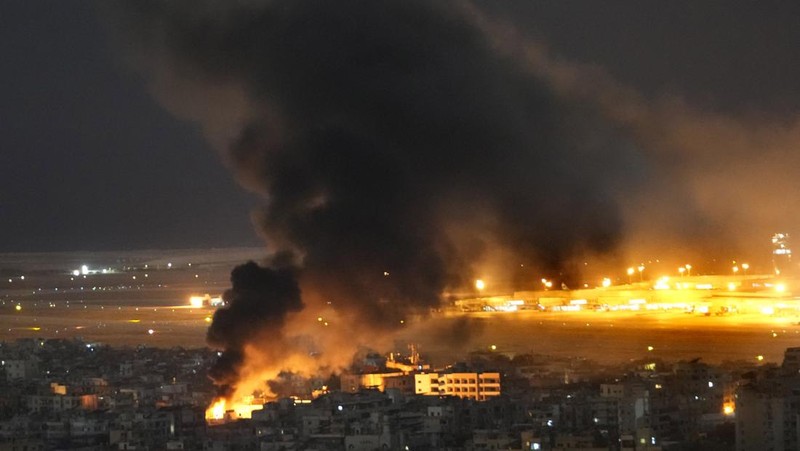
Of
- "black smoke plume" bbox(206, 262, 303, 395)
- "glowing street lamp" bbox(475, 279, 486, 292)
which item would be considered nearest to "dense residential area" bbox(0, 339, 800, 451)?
"black smoke plume" bbox(206, 262, 303, 395)

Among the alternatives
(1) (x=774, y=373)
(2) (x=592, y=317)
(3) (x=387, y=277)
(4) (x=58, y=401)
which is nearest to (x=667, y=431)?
(1) (x=774, y=373)

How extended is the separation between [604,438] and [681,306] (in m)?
24.6

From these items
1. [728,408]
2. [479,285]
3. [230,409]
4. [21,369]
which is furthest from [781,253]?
[230,409]

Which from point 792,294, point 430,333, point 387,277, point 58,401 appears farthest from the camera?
point 792,294

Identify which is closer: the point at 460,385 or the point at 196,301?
the point at 460,385

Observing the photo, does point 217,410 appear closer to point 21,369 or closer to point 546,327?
point 21,369

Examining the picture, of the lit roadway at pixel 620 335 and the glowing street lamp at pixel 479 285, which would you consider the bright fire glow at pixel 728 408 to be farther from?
the glowing street lamp at pixel 479 285

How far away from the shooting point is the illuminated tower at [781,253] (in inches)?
1827

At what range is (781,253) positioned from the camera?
47.6 meters

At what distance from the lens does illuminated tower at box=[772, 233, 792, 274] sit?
4641 centimetres

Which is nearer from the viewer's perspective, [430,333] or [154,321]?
[430,333]

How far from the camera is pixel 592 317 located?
38438mm

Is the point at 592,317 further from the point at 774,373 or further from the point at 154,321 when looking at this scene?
the point at 774,373

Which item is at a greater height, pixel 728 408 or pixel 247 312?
pixel 247 312
